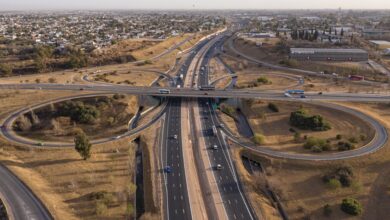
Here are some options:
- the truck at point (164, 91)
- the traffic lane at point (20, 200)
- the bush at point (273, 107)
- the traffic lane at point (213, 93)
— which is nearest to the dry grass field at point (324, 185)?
the bush at point (273, 107)

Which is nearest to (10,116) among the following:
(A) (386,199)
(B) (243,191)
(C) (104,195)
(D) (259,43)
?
(C) (104,195)

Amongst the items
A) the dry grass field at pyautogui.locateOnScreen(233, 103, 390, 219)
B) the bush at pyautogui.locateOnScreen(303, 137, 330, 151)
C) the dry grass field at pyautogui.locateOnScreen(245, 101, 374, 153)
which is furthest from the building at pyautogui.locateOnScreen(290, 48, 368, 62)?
the bush at pyautogui.locateOnScreen(303, 137, 330, 151)

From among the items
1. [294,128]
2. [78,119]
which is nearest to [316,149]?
Answer: [294,128]

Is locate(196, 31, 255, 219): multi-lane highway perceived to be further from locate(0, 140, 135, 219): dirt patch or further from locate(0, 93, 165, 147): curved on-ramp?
locate(0, 140, 135, 219): dirt patch

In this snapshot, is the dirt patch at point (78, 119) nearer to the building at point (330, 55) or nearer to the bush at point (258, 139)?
the bush at point (258, 139)

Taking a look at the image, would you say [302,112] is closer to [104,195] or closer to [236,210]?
[236,210]

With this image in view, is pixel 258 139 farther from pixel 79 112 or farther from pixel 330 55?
pixel 330 55

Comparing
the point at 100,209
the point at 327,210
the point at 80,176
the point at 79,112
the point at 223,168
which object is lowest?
the point at 327,210
